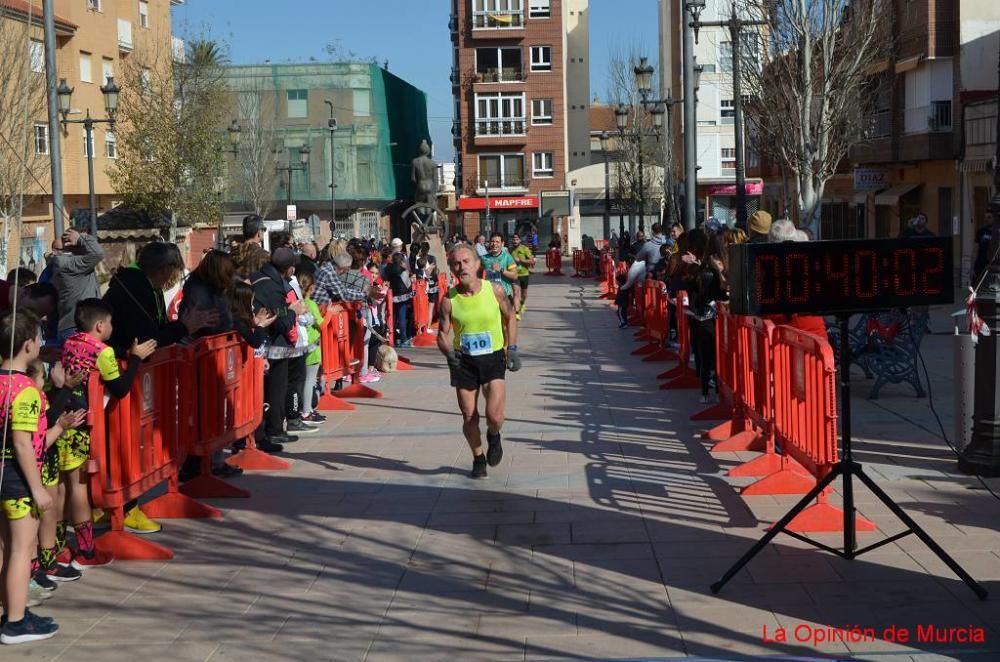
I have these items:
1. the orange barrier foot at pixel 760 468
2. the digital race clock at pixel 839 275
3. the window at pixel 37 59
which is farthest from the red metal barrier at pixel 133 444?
the window at pixel 37 59

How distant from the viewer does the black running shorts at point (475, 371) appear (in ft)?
33.2

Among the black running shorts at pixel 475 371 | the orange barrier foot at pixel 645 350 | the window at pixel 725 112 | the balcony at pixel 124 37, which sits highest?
the balcony at pixel 124 37

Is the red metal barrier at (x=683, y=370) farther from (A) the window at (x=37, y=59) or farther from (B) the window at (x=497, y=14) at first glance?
(B) the window at (x=497, y=14)

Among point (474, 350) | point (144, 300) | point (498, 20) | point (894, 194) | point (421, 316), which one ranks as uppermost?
point (498, 20)

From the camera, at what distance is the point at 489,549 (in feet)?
25.2

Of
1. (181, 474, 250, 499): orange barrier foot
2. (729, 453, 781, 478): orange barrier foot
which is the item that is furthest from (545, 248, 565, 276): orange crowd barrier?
(181, 474, 250, 499): orange barrier foot

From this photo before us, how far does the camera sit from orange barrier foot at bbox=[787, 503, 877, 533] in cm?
772

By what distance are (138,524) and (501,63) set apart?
247ft

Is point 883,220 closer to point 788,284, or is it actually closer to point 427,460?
point 427,460

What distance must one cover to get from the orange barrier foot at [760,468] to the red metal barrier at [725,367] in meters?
1.14

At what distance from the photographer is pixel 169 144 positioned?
45094mm

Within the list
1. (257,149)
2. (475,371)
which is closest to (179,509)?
(475,371)

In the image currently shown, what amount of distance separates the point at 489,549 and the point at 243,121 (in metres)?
66.7

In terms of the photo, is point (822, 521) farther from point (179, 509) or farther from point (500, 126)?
point (500, 126)
